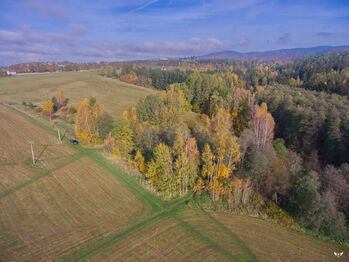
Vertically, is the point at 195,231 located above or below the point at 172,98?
below

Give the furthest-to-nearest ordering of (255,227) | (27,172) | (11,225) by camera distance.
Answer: (27,172), (255,227), (11,225)

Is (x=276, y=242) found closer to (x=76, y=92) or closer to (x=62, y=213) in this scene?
(x=62, y=213)

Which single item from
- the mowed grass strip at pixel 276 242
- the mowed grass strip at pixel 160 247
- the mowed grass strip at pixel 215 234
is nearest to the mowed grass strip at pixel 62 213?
the mowed grass strip at pixel 160 247

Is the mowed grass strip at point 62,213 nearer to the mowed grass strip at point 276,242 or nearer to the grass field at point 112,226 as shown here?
the grass field at point 112,226

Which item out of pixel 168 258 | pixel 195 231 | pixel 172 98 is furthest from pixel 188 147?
pixel 172 98

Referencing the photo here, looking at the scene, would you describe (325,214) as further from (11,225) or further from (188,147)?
(11,225)

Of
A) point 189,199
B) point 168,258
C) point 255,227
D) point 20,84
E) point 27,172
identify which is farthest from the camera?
point 20,84
